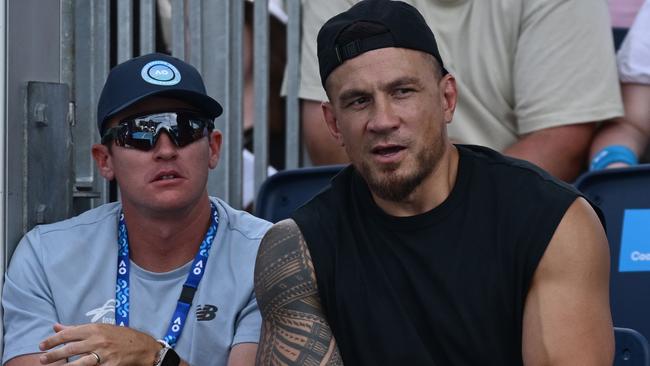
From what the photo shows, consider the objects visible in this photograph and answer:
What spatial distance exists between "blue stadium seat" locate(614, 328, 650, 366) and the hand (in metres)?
1.28

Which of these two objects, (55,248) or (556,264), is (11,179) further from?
(556,264)

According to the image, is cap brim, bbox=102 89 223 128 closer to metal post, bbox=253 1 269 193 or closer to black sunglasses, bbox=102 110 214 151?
black sunglasses, bbox=102 110 214 151

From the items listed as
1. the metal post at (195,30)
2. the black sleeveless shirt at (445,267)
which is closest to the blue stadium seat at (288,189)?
the metal post at (195,30)

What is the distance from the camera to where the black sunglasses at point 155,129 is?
11.8 feet

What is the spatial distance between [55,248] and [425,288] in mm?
1180

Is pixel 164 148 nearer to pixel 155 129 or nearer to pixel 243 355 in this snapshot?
pixel 155 129

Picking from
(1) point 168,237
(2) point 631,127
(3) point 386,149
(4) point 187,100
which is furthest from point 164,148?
(2) point 631,127

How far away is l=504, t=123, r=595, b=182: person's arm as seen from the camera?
14.2 ft

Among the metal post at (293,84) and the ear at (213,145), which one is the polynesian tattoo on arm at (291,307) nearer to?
the ear at (213,145)

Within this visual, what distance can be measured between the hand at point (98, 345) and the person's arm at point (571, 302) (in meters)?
1.06

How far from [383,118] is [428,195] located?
26 cm

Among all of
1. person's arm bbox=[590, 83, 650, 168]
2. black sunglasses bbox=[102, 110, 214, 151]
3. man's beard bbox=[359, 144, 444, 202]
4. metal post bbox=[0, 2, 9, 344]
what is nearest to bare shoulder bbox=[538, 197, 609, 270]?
man's beard bbox=[359, 144, 444, 202]

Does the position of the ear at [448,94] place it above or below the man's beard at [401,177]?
above

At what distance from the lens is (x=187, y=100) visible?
3.64 meters
